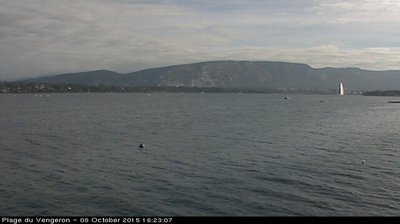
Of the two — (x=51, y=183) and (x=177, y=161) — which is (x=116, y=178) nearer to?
(x=51, y=183)

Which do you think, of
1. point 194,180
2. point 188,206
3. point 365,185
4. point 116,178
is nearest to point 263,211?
point 188,206

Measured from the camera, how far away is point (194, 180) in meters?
39.2

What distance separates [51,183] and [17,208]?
7108 mm

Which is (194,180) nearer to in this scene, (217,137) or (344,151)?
(344,151)

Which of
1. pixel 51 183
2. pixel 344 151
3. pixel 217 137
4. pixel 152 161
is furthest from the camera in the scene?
pixel 217 137

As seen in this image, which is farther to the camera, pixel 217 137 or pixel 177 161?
pixel 217 137

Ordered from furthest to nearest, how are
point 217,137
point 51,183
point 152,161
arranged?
1. point 217,137
2. point 152,161
3. point 51,183

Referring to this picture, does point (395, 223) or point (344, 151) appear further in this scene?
point (344, 151)

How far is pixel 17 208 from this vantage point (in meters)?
31.1

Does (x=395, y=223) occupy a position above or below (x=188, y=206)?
above

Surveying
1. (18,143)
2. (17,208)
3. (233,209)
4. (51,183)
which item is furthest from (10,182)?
(18,143)

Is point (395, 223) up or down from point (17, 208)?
up

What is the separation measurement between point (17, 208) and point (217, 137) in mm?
45305

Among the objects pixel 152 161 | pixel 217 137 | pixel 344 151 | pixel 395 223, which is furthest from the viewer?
pixel 217 137
